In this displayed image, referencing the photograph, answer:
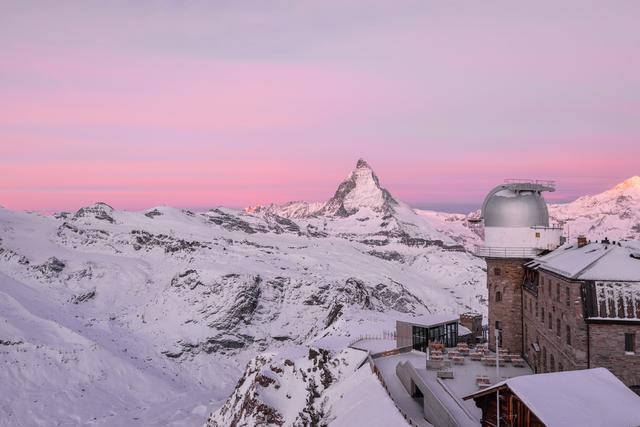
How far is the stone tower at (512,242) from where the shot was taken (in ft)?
139

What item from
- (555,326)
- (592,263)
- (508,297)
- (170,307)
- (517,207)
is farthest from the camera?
(170,307)

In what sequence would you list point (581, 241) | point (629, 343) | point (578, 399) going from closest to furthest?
point (578, 399)
point (629, 343)
point (581, 241)

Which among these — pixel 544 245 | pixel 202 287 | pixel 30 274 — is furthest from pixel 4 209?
pixel 544 245

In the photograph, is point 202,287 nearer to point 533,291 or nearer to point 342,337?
point 342,337

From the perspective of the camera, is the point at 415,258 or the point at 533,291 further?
the point at 415,258

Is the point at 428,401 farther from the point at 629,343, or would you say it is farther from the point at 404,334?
the point at 404,334

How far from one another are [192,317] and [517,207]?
2681 inches

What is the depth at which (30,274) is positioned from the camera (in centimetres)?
10838

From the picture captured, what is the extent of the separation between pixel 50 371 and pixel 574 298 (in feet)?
220

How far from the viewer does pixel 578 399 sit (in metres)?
19.2

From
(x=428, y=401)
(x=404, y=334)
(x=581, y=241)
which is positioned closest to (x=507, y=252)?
(x=581, y=241)

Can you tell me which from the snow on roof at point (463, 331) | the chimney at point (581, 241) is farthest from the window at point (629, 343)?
the snow on roof at point (463, 331)

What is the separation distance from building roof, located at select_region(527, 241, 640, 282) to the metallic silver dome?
5.51 metres

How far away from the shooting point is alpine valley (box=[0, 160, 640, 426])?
160ft
